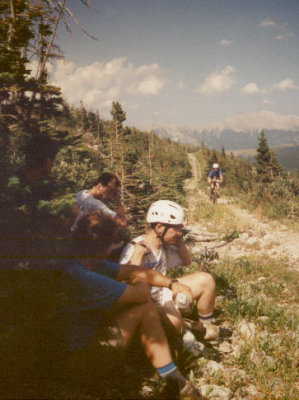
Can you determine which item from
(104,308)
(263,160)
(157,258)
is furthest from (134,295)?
(263,160)

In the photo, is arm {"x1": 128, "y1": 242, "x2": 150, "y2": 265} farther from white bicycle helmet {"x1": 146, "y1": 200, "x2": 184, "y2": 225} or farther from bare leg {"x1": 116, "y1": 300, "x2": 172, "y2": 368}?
bare leg {"x1": 116, "y1": 300, "x2": 172, "y2": 368}

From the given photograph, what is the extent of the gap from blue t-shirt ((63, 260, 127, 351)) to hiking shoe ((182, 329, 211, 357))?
1215mm

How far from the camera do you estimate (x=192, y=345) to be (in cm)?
300

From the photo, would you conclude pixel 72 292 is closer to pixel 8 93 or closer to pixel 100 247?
pixel 100 247

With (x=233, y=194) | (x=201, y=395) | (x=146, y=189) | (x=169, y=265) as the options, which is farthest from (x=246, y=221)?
(x=201, y=395)

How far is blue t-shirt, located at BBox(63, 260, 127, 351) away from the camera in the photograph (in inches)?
87.1

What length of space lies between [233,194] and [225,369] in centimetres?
1978

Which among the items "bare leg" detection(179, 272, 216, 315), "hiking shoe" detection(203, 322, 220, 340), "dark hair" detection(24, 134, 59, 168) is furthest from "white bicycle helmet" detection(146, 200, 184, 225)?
"dark hair" detection(24, 134, 59, 168)

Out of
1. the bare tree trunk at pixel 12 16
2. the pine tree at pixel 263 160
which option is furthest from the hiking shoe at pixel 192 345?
the pine tree at pixel 263 160

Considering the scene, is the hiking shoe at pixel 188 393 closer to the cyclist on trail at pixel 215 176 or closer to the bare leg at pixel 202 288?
the bare leg at pixel 202 288

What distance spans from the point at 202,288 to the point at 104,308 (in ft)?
4.94

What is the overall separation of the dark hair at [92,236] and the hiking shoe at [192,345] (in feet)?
5.19

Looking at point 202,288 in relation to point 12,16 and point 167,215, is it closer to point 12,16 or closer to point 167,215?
point 167,215

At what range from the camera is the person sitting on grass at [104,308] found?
2.23 meters
